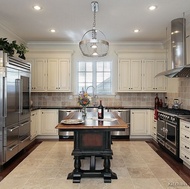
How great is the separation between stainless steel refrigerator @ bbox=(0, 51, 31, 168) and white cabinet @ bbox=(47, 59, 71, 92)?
133cm

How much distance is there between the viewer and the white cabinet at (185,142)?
3.59 metres

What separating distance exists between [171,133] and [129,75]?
2440 mm

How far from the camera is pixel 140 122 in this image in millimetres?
6016

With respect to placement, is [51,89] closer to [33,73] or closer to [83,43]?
[33,73]

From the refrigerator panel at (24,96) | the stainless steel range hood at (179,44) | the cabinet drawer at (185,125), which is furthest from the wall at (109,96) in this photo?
the cabinet drawer at (185,125)

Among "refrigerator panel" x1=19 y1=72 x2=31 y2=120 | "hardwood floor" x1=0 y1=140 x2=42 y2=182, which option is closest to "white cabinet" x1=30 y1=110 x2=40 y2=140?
"hardwood floor" x1=0 y1=140 x2=42 y2=182

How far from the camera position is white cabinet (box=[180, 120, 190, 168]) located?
11.8ft

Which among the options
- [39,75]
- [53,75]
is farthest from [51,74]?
[39,75]

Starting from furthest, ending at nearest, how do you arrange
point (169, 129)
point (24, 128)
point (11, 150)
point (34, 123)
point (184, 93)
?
1. point (34, 123)
2. point (184, 93)
3. point (24, 128)
4. point (169, 129)
5. point (11, 150)

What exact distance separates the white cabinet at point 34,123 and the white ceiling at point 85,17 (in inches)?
86.1

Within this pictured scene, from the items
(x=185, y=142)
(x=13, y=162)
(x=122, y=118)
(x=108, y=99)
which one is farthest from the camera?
(x=108, y=99)

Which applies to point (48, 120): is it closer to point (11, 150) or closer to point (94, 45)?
point (11, 150)

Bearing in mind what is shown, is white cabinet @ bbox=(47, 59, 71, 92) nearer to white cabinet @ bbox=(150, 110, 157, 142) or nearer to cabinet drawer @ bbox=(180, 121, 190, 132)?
white cabinet @ bbox=(150, 110, 157, 142)

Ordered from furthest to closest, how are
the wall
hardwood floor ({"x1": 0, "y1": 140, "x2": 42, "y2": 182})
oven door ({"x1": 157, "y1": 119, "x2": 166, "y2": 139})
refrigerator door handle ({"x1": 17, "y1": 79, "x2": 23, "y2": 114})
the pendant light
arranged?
the wall < oven door ({"x1": 157, "y1": 119, "x2": 166, "y2": 139}) < refrigerator door handle ({"x1": 17, "y1": 79, "x2": 23, "y2": 114}) < hardwood floor ({"x1": 0, "y1": 140, "x2": 42, "y2": 182}) < the pendant light
